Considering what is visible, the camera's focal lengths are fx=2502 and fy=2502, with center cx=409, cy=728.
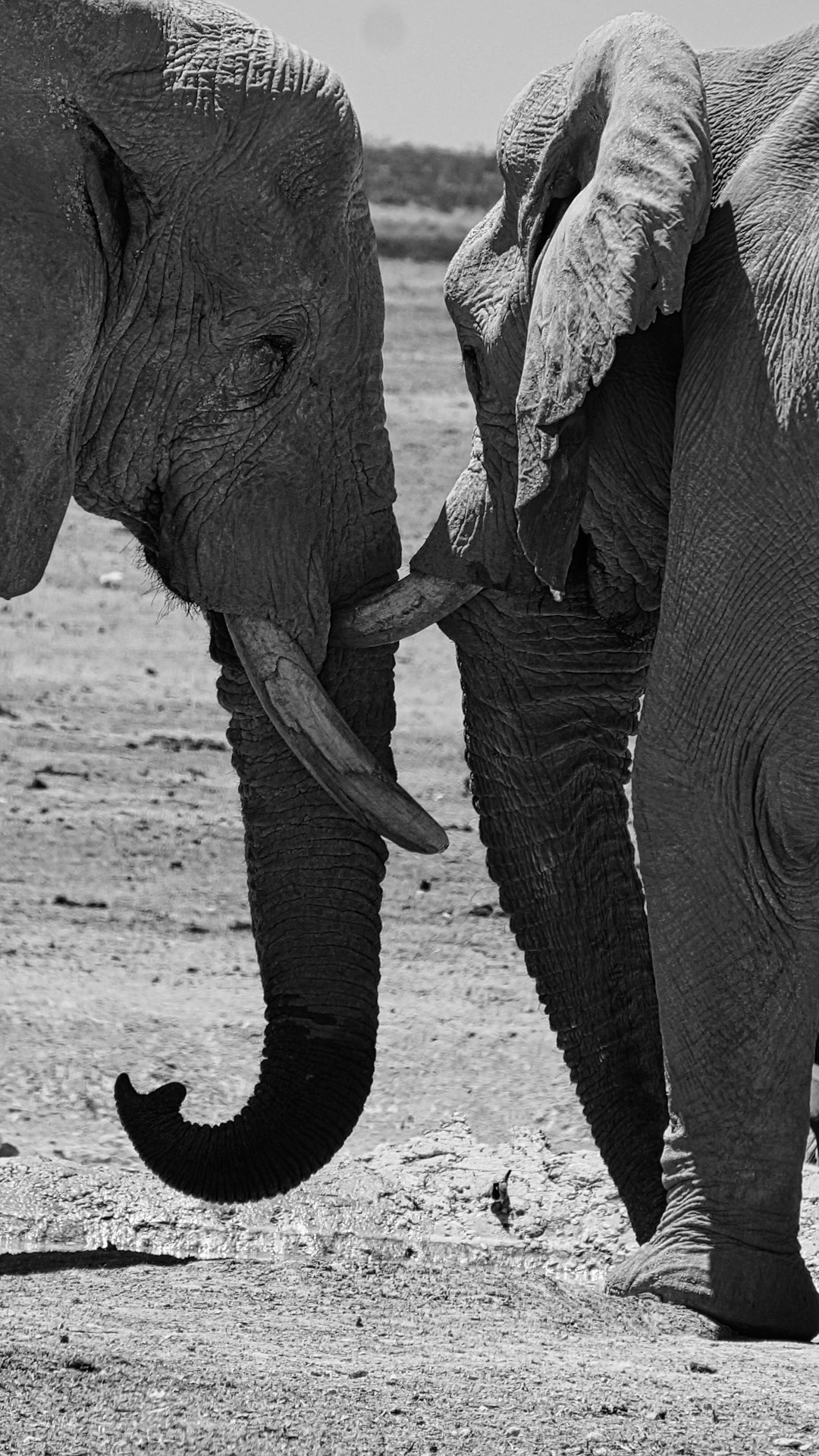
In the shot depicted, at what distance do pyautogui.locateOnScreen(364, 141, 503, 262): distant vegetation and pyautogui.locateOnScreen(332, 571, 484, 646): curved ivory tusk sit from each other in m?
17.7

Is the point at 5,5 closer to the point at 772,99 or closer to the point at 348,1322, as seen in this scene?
the point at 772,99

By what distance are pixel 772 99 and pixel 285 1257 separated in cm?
224

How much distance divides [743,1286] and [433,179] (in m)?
25.8

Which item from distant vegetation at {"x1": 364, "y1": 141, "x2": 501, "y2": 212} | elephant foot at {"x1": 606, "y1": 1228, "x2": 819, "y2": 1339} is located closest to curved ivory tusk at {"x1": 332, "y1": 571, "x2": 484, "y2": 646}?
elephant foot at {"x1": 606, "y1": 1228, "x2": 819, "y2": 1339}

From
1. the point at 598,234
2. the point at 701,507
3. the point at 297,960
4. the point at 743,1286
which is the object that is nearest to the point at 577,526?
the point at 701,507

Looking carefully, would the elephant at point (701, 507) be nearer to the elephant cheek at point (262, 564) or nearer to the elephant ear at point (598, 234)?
the elephant ear at point (598, 234)

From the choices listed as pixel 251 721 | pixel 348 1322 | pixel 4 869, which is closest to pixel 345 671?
pixel 251 721

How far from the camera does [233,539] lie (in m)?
4.95

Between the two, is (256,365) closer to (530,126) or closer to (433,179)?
(530,126)

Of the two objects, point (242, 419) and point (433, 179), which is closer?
point (242, 419)

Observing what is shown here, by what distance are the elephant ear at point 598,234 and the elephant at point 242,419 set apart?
517mm

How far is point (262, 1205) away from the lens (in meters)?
5.15

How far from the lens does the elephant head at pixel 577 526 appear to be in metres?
4.19

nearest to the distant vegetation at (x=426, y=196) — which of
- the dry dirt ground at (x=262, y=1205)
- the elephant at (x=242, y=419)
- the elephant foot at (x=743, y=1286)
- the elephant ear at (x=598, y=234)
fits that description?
the dry dirt ground at (x=262, y=1205)
